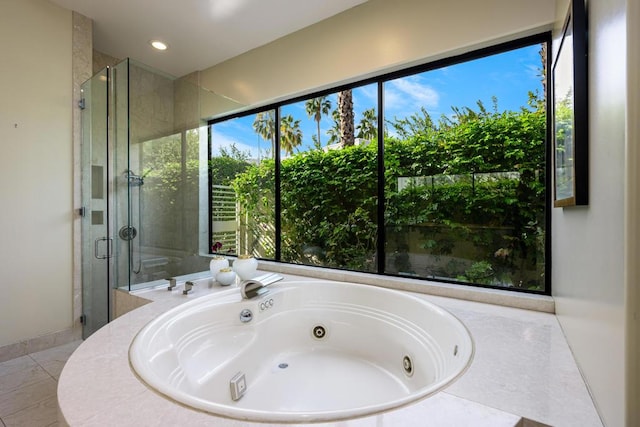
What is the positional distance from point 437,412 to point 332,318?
1.44 meters

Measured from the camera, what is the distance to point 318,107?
291cm

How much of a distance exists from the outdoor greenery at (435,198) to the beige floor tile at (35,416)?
6.40ft

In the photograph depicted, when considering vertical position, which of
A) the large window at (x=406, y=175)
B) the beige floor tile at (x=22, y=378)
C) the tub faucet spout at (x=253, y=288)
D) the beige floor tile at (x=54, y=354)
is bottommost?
the beige floor tile at (x=22, y=378)

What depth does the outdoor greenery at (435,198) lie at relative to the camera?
6.34 feet

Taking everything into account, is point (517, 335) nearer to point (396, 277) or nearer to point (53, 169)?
point (396, 277)

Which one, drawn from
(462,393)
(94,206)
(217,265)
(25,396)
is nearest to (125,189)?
(94,206)

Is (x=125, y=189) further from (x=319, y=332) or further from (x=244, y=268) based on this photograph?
(x=319, y=332)

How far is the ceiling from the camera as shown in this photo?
7.92 feet

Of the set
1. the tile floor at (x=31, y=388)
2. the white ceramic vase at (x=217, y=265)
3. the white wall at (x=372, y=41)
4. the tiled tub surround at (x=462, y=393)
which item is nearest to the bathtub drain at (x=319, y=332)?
the white ceramic vase at (x=217, y=265)

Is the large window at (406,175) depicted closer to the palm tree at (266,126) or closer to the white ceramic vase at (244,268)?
the palm tree at (266,126)

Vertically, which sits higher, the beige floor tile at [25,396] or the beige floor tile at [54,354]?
the beige floor tile at [54,354]

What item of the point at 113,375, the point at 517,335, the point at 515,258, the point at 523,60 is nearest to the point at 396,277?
the point at 515,258

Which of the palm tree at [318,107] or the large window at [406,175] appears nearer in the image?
the large window at [406,175]

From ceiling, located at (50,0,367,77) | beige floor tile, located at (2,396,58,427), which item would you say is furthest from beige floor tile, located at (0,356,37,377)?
ceiling, located at (50,0,367,77)
